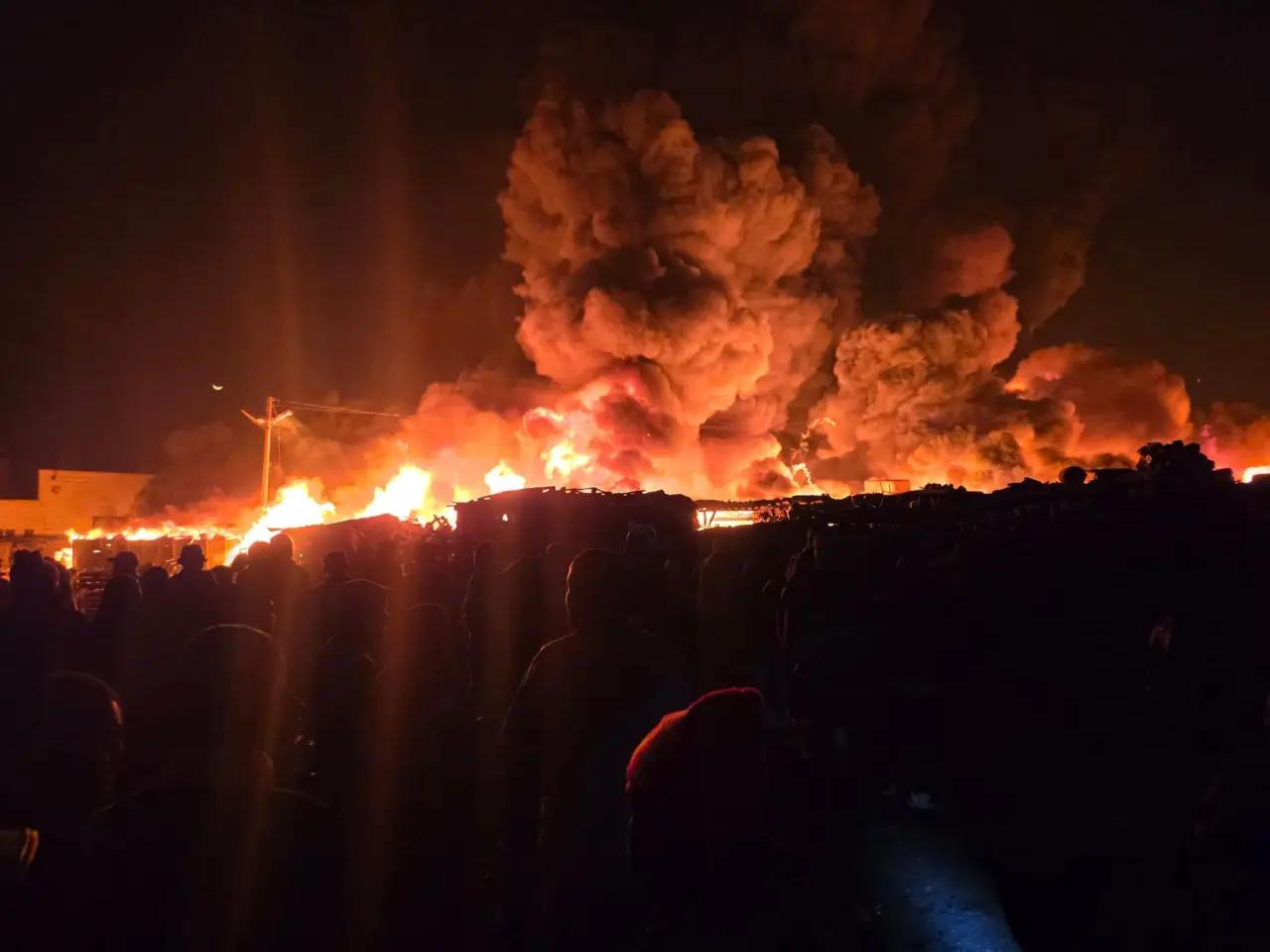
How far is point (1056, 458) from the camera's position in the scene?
125ft

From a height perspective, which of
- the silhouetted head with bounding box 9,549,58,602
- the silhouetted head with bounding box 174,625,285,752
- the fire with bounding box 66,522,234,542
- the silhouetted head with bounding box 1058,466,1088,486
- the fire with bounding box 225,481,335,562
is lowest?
the silhouetted head with bounding box 174,625,285,752

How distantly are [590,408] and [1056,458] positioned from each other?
21.8 meters

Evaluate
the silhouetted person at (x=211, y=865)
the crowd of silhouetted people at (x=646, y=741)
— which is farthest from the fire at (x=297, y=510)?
the silhouetted person at (x=211, y=865)

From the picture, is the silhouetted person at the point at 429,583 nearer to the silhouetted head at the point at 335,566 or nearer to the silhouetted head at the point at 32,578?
the silhouetted head at the point at 335,566

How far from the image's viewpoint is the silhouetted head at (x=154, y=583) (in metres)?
6.47

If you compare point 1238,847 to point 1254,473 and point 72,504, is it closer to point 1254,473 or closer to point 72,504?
point 1254,473

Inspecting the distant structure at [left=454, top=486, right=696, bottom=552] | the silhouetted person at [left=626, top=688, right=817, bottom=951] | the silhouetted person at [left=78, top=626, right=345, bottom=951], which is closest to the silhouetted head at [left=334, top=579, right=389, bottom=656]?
the silhouetted person at [left=78, top=626, right=345, bottom=951]

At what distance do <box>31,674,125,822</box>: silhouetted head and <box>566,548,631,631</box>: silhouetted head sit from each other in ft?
6.20

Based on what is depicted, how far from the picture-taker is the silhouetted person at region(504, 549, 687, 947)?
3.12m

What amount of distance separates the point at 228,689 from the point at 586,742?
1.31 meters

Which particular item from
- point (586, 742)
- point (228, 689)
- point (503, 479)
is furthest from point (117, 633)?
point (503, 479)

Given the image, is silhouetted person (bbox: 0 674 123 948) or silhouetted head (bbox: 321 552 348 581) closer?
silhouetted person (bbox: 0 674 123 948)

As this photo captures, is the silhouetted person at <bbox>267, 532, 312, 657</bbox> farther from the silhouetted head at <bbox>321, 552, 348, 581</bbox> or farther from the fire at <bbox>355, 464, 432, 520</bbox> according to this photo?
the fire at <bbox>355, 464, 432, 520</bbox>

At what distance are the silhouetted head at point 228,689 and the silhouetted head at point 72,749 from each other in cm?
64
